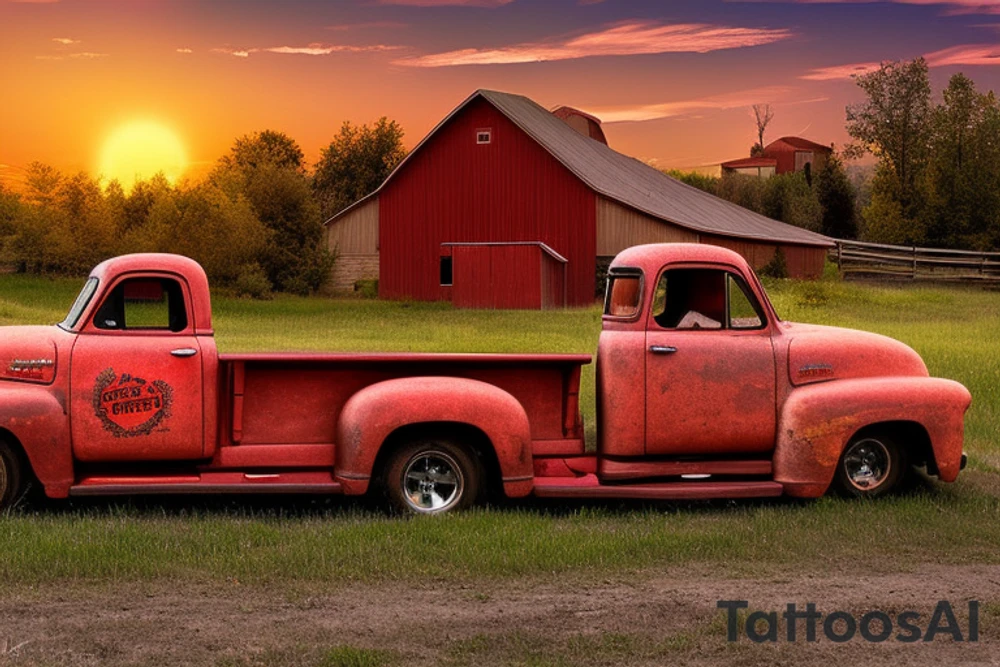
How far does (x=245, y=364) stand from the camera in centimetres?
949

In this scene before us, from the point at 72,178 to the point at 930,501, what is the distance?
5886 cm

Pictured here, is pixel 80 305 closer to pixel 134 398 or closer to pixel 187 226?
pixel 134 398

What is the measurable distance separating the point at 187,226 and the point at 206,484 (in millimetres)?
47894

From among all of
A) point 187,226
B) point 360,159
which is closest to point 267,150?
point 360,159

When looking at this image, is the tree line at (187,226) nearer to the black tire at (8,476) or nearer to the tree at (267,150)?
the tree at (267,150)

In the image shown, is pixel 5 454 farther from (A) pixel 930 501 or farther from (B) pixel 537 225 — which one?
(B) pixel 537 225

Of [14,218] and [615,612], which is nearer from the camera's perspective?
[615,612]

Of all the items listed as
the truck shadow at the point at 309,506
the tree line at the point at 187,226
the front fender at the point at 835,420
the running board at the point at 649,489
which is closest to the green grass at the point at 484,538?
the truck shadow at the point at 309,506

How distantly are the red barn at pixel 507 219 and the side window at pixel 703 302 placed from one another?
3284 centimetres

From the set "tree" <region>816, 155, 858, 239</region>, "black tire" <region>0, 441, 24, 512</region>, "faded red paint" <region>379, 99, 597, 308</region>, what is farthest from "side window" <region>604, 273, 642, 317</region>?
"tree" <region>816, 155, 858, 239</region>

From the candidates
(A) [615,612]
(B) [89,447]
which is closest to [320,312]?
(B) [89,447]

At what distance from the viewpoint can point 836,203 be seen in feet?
286

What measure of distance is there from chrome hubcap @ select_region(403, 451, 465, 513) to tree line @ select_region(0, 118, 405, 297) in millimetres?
45049

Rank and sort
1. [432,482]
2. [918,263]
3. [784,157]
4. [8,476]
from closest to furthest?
[8,476]
[432,482]
[918,263]
[784,157]
